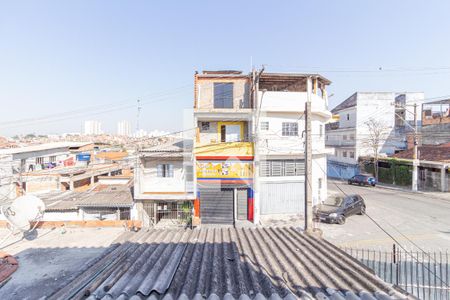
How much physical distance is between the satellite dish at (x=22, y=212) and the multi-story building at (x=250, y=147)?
8.43 meters

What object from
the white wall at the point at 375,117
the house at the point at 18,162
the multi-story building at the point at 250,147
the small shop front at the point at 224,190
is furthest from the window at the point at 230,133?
the white wall at the point at 375,117

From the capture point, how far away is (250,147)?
15.4 meters

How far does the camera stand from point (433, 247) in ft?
35.2

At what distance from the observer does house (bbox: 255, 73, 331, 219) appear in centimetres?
1628

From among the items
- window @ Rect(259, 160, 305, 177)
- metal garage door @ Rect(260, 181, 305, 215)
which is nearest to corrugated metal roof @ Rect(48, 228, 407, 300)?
window @ Rect(259, 160, 305, 177)

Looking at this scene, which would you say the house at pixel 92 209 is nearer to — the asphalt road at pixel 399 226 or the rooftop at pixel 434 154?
the asphalt road at pixel 399 226

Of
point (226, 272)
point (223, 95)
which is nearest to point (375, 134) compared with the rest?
point (223, 95)

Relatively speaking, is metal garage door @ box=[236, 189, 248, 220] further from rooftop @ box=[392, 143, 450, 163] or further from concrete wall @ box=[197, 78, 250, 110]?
rooftop @ box=[392, 143, 450, 163]

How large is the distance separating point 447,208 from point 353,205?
27.7 ft

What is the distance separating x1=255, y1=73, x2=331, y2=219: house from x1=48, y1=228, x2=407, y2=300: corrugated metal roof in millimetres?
11002

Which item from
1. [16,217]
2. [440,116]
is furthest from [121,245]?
[440,116]

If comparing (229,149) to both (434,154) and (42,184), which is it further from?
(434,154)

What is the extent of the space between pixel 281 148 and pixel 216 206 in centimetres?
633

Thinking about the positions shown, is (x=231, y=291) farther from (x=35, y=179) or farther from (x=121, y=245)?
(x=35, y=179)
